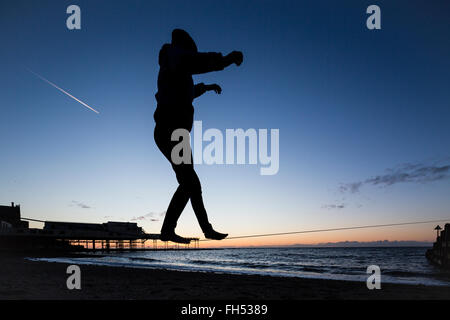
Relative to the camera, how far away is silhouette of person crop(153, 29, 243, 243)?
231 cm

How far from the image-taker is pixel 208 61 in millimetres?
2320

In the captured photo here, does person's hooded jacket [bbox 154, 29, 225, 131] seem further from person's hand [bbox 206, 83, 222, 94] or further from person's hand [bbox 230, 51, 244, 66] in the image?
person's hand [bbox 206, 83, 222, 94]

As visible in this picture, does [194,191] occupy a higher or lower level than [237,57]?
lower

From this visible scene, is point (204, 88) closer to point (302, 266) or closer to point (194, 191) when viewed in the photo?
point (194, 191)

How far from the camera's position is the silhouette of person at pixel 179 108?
2.31m

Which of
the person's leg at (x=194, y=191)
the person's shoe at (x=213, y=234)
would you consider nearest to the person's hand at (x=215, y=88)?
the person's leg at (x=194, y=191)

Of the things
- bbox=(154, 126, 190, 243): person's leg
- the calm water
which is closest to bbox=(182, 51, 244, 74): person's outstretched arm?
bbox=(154, 126, 190, 243): person's leg

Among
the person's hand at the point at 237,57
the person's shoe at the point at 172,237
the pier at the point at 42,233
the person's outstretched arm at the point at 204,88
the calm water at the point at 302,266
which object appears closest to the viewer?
the person's hand at the point at 237,57

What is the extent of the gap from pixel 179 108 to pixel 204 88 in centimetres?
79

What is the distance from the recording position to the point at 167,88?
2.47m

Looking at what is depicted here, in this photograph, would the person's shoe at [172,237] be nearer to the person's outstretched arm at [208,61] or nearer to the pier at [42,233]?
the person's outstretched arm at [208,61]

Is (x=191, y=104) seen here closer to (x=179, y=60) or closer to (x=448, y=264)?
(x=179, y=60)

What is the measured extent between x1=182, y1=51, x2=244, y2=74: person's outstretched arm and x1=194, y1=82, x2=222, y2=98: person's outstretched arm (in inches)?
23.7

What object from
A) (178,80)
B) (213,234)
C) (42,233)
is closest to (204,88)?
(178,80)
